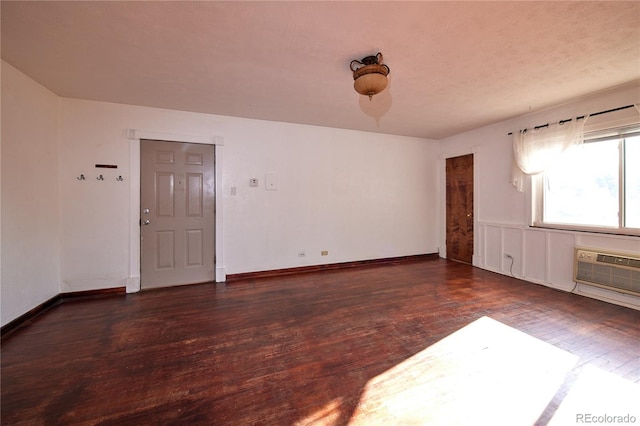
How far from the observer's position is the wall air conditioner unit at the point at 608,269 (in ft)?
9.80

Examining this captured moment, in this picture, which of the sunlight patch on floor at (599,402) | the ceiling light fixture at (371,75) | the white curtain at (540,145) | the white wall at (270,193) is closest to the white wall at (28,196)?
the white wall at (270,193)

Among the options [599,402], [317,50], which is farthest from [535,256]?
[317,50]

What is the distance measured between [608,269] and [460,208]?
237 centimetres

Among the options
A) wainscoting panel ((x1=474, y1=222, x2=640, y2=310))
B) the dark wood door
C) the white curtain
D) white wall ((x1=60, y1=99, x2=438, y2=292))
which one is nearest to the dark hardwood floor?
wainscoting panel ((x1=474, y1=222, x2=640, y2=310))

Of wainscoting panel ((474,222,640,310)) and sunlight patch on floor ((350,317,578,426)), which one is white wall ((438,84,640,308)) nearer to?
wainscoting panel ((474,222,640,310))

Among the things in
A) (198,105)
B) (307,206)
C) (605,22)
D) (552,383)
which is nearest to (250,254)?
(307,206)

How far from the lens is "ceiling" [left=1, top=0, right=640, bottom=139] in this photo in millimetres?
1835

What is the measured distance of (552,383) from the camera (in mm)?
1808

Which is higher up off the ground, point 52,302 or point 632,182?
point 632,182

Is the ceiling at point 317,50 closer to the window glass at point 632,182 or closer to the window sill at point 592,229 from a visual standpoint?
the window glass at point 632,182

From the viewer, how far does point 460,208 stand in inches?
209

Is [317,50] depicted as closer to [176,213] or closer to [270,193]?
[270,193]

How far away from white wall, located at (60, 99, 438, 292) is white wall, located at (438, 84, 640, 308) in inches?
42.2

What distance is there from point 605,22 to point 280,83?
2.77 metres
